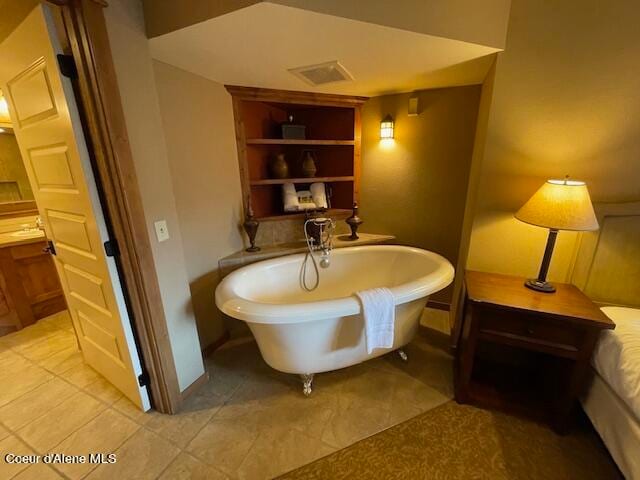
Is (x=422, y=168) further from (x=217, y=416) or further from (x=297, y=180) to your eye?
(x=217, y=416)

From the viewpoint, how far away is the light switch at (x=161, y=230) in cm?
133

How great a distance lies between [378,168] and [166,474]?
8.44 feet

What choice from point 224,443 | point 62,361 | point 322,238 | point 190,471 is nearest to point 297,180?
point 322,238

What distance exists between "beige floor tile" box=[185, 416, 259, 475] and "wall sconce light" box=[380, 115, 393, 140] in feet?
7.88

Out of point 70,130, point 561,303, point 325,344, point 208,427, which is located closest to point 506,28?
point 561,303

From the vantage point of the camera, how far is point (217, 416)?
148 cm

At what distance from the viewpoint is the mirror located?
2418mm

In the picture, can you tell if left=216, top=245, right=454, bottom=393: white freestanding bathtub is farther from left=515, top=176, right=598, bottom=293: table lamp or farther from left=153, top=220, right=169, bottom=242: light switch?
left=515, top=176, right=598, bottom=293: table lamp

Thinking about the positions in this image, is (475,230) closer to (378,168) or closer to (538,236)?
(538,236)

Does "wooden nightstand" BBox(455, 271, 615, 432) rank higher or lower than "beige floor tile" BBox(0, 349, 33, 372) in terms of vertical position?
Answer: higher

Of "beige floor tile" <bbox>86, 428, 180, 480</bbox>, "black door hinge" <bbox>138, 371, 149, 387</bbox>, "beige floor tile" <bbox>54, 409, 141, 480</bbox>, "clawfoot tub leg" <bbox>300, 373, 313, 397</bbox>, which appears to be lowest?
"beige floor tile" <bbox>54, 409, 141, 480</bbox>

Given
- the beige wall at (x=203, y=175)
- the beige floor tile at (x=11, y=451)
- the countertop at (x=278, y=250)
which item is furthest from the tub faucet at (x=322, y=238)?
the beige floor tile at (x=11, y=451)

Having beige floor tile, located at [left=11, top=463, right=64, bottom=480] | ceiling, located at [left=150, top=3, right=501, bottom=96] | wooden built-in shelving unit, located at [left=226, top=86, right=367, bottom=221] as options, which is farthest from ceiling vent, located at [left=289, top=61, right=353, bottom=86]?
beige floor tile, located at [left=11, top=463, right=64, bottom=480]

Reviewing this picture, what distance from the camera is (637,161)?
135 cm
